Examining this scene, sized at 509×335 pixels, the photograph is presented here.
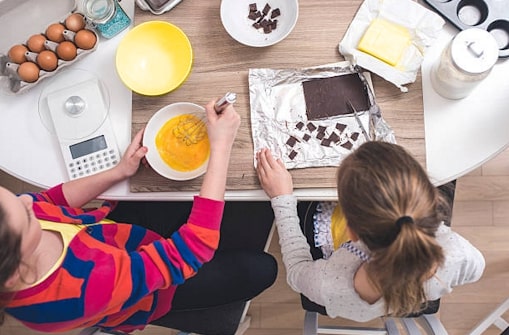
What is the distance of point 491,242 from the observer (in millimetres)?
Result: 1571

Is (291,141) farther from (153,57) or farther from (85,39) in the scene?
(85,39)

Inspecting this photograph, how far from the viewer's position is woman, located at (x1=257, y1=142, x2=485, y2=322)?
2.45 ft

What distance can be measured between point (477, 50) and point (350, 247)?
404 mm

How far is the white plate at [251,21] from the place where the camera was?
1.03 meters

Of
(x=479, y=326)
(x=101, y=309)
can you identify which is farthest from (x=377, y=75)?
(x=479, y=326)

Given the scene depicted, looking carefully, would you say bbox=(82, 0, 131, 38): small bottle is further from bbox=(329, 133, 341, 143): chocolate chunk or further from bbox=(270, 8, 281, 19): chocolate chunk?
bbox=(329, 133, 341, 143): chocolate chunk

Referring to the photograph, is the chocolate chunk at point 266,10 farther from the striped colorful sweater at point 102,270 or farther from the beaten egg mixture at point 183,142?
the striped colorful sweater at point 102,270

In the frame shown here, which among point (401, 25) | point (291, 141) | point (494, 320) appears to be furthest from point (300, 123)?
point (494, 320)

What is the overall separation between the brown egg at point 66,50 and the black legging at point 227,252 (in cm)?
36

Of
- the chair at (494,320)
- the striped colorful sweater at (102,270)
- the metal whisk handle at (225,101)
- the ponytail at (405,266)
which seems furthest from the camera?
the chair at (494,320)

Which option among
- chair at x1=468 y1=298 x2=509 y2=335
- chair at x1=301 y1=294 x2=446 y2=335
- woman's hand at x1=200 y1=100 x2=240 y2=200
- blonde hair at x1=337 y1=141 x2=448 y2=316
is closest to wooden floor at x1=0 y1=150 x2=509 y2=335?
chair at x1=468 y1=298 x2=509 y2=335

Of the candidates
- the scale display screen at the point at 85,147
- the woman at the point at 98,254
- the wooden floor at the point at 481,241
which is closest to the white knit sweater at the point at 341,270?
the woman at the point at 98,254

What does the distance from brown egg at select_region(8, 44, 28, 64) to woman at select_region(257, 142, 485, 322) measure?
1.70 feet

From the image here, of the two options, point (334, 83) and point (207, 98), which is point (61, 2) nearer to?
point (207, 98)
